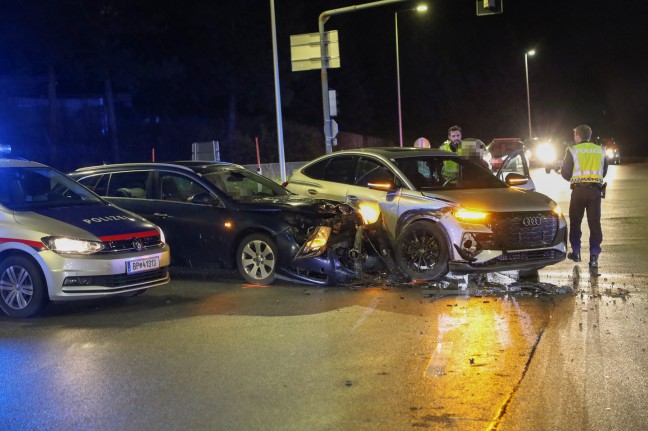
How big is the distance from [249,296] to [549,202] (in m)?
3.88

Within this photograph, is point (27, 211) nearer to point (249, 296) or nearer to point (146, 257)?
point (146, 257)

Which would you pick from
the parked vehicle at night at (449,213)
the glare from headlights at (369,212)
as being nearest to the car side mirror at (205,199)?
the parked vehicle at night at (449,213)

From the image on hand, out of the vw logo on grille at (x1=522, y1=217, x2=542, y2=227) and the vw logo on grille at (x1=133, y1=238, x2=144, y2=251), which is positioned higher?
the vw logo on grille at (x1=133, y1=238, x2=144, y2=251)

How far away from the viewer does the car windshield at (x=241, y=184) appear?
9.88 m

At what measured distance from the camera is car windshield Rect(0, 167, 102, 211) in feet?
26.9

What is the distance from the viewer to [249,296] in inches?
340

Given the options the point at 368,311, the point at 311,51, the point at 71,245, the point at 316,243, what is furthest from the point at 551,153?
the point at 71,245

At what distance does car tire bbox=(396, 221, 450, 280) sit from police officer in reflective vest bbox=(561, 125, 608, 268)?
8.00 ft

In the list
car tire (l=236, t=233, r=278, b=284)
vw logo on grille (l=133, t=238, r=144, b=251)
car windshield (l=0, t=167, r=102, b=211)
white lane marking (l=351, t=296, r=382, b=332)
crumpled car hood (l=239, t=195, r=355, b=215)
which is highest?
car windshield (l=0, t=167, r=102, b=211)

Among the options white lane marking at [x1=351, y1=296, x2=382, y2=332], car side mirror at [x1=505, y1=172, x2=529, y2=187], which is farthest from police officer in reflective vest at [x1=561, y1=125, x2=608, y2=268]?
white lane marking at [x1=351, y1=296, x2=382, y2=332]

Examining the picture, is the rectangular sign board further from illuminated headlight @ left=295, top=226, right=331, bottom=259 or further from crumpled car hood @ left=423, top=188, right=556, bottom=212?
illuminated headlight @ left=295, top=226, right=331, bottom=259

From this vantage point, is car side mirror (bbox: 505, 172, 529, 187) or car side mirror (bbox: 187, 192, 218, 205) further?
car side mirror (bbox: 505, 172, 529, 187)

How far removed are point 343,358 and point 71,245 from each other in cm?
341

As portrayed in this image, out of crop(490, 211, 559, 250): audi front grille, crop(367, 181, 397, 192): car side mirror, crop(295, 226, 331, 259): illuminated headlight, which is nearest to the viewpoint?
crop(490, 211, 559, 250): audi front grille
